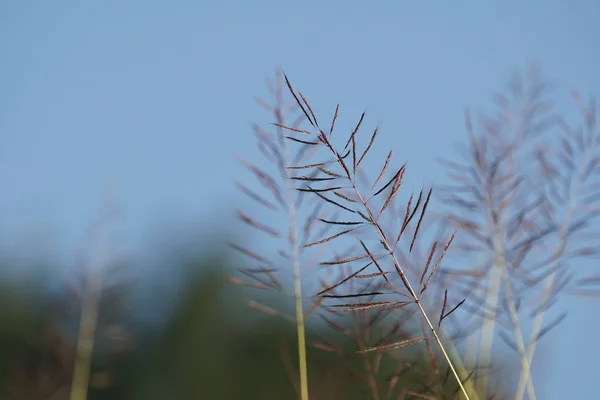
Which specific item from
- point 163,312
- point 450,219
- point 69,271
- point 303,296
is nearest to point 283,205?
point 303,296

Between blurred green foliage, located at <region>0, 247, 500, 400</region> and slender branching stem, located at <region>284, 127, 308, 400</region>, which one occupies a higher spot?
blurred green foliage, located at <region>0, 247, 500, 400</region>

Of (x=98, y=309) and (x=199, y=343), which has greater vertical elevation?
(x=199, y=343)

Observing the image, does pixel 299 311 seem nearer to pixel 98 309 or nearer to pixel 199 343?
pixel 98 309

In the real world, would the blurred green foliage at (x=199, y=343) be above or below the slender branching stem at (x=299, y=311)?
above

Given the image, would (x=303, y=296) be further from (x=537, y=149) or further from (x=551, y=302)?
(x=537, y=149)

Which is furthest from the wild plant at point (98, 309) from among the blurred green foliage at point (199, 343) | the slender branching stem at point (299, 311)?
the blurred green foliage at point (199, 343)

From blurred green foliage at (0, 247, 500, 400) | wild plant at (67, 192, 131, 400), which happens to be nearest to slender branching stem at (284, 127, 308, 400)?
wild plant at (67, 192, 131, 400)

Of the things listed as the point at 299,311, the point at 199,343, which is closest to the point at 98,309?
the point at 299,311

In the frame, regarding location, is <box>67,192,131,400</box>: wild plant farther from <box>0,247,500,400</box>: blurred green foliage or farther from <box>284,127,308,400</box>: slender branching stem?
<box>0,247,500,400</box>: blurred green foliage

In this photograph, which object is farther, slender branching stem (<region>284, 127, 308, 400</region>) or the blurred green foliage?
the blurred green foliage

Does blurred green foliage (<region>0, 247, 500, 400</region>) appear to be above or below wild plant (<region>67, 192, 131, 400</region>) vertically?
above

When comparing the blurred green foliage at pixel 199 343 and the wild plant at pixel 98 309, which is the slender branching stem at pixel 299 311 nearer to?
the wild plant at pixel 98 309
